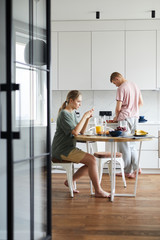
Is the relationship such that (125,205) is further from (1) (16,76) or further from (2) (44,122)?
(1) (16,76)

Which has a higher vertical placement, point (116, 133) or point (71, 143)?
point (116, 133)

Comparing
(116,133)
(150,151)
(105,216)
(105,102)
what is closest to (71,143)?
(116,133)

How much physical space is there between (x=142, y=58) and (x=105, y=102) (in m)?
1.00

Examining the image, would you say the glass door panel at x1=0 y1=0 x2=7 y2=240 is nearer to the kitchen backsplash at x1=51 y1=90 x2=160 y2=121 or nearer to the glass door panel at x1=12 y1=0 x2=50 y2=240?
the glass door panel at x1=12 y1=0 x2=50 y2=240

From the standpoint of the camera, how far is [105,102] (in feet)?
21.7

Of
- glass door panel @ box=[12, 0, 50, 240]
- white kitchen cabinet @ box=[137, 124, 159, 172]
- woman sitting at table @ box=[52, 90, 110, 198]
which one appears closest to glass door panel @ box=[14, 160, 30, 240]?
glass door panel @ box=[12, 0, 50, 240]

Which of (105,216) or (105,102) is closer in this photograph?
(105,216)

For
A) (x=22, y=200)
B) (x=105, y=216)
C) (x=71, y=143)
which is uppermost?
(x=71, y=143)

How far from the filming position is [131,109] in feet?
18.1

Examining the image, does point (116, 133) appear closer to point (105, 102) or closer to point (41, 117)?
point (41, 117)

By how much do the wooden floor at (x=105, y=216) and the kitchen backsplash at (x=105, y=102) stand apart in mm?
1933

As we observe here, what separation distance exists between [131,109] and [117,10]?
148 centimetres

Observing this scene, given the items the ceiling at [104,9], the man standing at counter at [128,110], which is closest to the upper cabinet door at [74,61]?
the ceiling at [104,9]

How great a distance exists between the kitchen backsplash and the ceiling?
1.27 m
